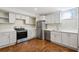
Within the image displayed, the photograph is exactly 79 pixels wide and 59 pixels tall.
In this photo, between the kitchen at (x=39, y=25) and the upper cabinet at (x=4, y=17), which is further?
the upper cabinet at (x=4, y=17)

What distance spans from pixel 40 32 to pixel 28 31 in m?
0.90

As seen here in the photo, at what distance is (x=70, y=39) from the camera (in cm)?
334

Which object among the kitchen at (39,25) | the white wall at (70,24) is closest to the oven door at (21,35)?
the kitchen at (39,25)

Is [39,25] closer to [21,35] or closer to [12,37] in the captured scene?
[21,35]

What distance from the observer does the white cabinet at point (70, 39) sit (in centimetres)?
Result: 316

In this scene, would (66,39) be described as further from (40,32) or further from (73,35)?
(40,32)

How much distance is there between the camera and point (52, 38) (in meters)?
4.57

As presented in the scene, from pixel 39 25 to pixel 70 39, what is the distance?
2.66 m

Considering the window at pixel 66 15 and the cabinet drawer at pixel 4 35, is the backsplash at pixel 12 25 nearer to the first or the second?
the cabinet drawer at pixel 4 35

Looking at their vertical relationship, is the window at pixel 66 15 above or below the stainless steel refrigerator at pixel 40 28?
above

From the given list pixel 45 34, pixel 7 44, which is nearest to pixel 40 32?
pixel 45 34

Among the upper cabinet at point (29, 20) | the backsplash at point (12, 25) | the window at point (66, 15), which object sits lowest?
the backsplash at point (12, 25)

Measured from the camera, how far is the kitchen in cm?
358
